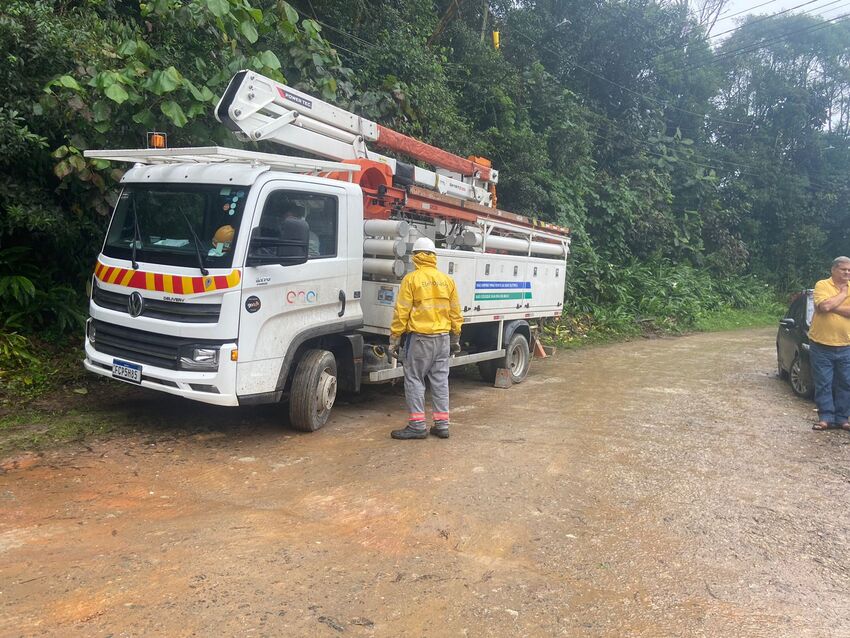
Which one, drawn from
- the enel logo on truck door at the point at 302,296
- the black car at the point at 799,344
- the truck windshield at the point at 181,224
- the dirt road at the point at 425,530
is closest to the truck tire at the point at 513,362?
the dirt road at the point at 425,530

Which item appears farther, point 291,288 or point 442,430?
point 442,430

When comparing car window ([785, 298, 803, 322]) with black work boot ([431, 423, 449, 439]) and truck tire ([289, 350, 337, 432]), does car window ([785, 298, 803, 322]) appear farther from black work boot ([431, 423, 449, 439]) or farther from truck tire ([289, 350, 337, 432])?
truck tire ([289, 350, 337, 432])

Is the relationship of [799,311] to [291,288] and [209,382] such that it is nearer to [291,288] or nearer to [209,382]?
[291,288]

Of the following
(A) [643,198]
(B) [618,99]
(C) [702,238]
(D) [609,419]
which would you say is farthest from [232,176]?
(C) [702,238]

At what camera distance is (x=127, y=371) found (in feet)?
18.5

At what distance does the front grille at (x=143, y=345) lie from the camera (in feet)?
17.8

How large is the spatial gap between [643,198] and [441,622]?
2075 centimetres

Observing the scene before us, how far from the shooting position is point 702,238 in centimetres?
2480

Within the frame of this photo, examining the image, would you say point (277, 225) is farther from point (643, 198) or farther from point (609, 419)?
point (643, 198)

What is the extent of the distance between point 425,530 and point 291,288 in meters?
2.55

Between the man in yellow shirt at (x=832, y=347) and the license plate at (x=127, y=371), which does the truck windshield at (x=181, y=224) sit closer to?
the license plate at (x=127, y=371)

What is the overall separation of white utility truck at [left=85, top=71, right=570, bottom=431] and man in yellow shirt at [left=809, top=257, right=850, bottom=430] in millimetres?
3826

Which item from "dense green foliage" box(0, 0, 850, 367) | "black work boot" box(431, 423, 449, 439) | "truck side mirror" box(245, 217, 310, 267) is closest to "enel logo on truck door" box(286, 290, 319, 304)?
"truck side mirror" box(245, 217, 310, 267)

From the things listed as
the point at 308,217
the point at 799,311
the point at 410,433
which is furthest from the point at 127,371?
the point at 799,311
